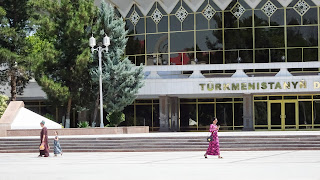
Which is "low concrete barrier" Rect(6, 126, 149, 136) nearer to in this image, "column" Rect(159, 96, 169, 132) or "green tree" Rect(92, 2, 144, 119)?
"green tree" Rect(92, 2, 144, 119)

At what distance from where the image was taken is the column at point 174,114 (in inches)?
1877

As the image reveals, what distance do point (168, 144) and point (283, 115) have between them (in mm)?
18576

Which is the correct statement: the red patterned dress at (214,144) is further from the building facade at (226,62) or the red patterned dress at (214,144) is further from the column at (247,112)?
the column at (247,112)

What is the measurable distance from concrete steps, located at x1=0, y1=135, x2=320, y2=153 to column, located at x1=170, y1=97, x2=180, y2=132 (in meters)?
17.2

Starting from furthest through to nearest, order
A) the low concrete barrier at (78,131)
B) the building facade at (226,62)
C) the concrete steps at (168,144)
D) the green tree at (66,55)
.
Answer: the building facade at (226,62) → the green tree at (66,55) → the low concrete barrier at (78,131) → the concrete steps at (168,144)

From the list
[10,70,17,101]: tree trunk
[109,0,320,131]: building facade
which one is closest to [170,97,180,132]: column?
[109,0,320,131]: building facade

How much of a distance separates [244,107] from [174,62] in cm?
670

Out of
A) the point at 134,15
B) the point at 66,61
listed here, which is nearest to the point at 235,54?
the point at 134,15

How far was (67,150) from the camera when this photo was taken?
98.4 feet

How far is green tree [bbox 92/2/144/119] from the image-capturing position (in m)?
41.9

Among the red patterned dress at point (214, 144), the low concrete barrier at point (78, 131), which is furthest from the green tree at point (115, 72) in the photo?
the red patterned dress at point (214, 144)

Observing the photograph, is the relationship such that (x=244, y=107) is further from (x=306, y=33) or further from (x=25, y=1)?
(x=25, y=1)

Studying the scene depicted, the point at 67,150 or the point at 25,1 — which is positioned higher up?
the point at 25,1

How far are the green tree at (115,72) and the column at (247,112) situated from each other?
789cm
